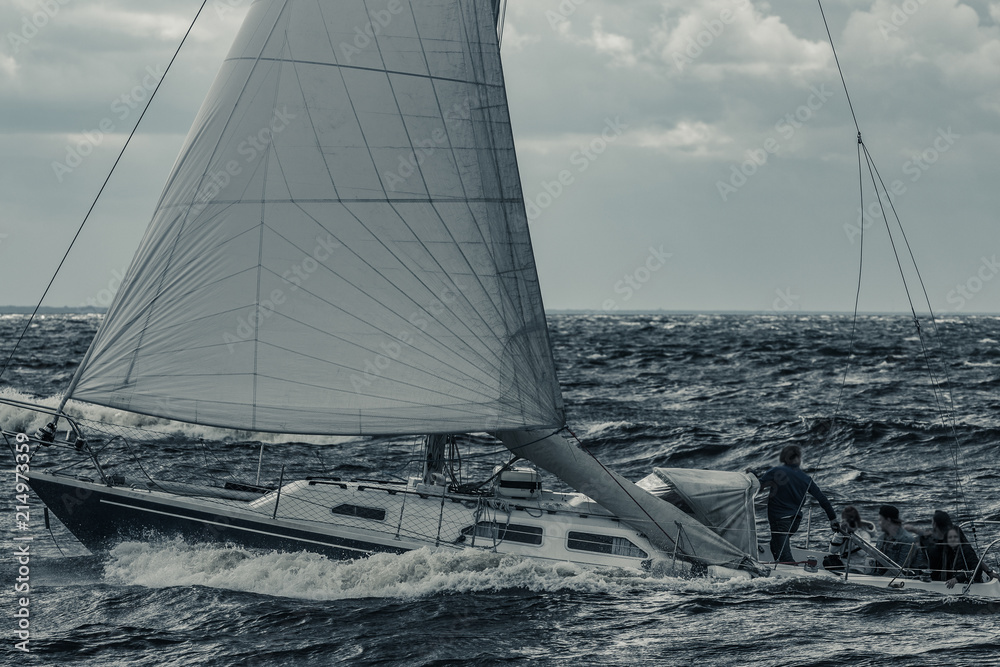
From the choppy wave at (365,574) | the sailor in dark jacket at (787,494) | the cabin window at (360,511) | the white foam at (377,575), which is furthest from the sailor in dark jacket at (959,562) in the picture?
the cabin window at (360,511)

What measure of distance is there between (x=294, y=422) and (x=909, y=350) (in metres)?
64.6

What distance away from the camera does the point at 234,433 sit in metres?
26.8

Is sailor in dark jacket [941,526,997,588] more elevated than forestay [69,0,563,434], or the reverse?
forestay [69,0,563,434]

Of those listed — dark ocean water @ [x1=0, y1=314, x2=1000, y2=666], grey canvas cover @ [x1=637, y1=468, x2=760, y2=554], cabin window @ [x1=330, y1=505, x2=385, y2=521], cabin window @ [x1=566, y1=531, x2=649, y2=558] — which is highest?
grey canvas cover @ [x1=637, y1=468, x2=760, y2=554]

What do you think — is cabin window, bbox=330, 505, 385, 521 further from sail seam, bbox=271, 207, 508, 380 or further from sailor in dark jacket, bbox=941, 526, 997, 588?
sailor in dark jacket, bbox=941, 526, 997, 588

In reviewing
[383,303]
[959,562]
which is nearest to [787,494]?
[959,562]

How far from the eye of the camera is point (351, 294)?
1196 cm

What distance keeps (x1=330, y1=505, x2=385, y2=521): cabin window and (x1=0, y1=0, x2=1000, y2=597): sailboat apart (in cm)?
2

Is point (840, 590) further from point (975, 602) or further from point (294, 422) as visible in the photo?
point (294, 422)

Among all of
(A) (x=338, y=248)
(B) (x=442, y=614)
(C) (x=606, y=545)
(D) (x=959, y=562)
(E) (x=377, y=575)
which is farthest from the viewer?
(C) (x=606, y=545)

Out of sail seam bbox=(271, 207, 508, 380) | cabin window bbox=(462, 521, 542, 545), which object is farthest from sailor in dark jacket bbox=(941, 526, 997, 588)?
sail seam bbox=(271, 207, 508, 380)

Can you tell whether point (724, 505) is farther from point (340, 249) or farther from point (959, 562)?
point (340, 249)

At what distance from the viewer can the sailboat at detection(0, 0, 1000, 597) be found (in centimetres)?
1169

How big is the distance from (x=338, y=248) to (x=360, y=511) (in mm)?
3253
